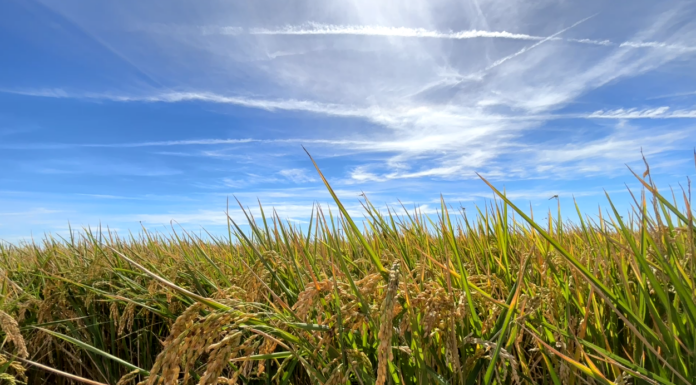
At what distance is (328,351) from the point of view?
155 centimetres

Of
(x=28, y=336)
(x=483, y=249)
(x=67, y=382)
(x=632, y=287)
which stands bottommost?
(x=67, y=382)

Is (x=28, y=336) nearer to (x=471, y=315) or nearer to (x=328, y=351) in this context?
(x=328, y=351)

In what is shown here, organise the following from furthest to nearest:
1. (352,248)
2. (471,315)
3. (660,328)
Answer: (352,248) → (471,315) → (660,328)

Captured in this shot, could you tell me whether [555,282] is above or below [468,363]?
above

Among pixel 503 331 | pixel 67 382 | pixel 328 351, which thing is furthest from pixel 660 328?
pixel 67 382

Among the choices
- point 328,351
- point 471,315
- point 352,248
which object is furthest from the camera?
point 352,248

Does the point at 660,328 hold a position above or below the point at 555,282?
below

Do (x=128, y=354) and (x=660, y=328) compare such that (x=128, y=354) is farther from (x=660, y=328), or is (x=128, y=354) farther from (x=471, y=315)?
(x=660, y=328)

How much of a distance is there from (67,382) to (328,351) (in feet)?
8.10

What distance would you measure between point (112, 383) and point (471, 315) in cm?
239

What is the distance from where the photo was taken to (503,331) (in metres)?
1.31

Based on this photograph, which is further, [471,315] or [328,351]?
[471,315]

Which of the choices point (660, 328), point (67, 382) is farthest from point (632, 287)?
point (67, 382)

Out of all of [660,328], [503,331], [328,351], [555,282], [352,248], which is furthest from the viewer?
[352,248]
